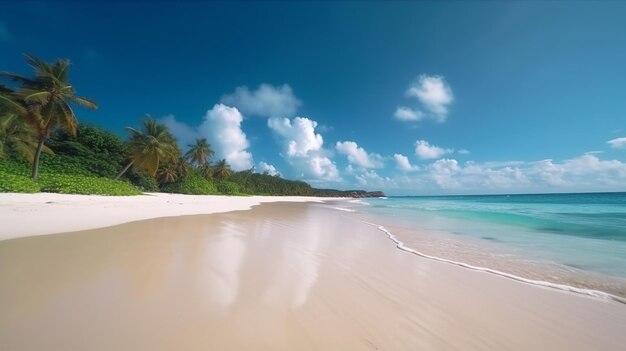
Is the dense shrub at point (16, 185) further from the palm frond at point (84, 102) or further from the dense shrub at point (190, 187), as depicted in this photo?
the dense shrub at point (190, 187)

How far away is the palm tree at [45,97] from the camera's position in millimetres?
17047

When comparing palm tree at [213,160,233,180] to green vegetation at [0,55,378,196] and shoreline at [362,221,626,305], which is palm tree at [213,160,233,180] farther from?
shoreline at [362,221,626,305]

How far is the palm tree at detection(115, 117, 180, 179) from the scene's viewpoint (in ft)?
89.7

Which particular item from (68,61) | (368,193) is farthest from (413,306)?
(368,193)

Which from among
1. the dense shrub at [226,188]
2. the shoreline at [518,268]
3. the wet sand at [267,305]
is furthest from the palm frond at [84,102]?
the dense shrub at [226,188]

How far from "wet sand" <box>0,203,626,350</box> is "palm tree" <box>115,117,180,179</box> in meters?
25.1

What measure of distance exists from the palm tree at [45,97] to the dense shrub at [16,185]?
374cm

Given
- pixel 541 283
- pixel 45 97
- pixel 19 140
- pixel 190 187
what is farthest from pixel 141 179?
pixel 541 283

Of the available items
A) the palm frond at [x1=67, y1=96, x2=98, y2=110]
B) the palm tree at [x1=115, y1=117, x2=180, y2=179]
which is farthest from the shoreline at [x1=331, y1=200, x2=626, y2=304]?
the palm tree at [x1=115, y1=117, x2=180, y2=179]

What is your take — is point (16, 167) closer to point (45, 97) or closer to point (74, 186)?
point (45, 97)

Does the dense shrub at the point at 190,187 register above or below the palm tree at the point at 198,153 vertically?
below

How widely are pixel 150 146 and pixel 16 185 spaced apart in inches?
590

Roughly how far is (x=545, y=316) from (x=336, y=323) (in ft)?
9.54

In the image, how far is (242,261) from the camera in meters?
4.96
